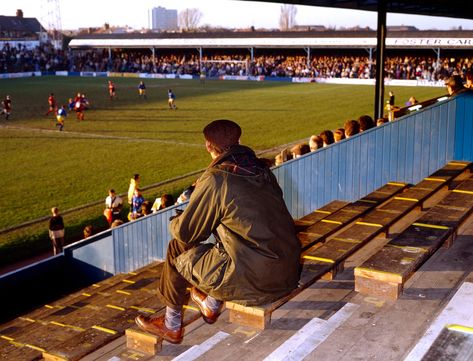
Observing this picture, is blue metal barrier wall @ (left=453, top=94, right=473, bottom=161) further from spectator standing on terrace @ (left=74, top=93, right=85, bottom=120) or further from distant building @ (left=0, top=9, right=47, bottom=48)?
distant building @ (left=0, top=9, right=47, bottom=48)

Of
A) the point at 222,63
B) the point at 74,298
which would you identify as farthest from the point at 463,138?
the point at 222,63

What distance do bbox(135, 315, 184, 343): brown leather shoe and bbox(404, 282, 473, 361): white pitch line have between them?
1616 millimetres

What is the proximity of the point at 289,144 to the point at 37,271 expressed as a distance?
13979 mm

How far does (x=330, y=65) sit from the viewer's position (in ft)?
186

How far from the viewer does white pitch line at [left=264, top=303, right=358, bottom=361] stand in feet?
13.8

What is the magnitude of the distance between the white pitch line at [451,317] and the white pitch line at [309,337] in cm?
65


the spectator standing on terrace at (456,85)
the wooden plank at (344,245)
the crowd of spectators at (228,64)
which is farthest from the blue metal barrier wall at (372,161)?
the crowd of spectators at (228,64)

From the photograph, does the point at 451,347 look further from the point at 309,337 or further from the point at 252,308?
the point at 252,308

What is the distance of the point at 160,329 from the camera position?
175 inches

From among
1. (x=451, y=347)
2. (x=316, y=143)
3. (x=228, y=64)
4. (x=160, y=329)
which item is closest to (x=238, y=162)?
(x=160, y=329)

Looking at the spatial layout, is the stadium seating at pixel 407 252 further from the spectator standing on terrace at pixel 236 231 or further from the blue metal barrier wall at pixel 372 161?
the blue metal barrier wall at pixel 372 161

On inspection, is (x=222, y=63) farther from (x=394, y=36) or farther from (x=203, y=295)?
(x=203, y=295)

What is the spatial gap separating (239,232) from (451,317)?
75.0 inches

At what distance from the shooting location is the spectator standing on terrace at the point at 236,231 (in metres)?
3.75
